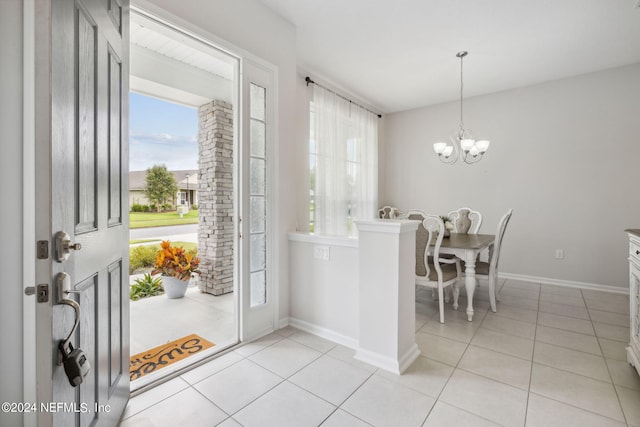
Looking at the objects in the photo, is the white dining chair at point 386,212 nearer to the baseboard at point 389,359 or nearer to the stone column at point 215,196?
the stone column at point 215,196

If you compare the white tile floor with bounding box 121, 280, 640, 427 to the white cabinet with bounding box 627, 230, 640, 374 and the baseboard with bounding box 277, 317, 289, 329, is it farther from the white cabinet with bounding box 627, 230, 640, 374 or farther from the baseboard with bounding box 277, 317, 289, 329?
the white cabinet with bounding box 627, 230, 640, 374

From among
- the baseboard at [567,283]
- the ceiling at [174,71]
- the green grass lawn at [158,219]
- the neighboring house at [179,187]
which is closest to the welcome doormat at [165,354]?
the ceiling at [174,71]

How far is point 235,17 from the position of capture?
2.30 m

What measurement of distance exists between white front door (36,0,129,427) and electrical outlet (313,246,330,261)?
1411mm

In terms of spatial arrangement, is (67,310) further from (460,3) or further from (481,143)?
(481,143)

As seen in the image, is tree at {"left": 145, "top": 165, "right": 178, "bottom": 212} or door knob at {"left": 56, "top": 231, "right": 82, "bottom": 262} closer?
door knob at {"left": 56, "top": 231, "right": 82, "bottom": 262}

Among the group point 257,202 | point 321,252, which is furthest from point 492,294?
point 257,202

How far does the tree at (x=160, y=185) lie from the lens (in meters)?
4.62

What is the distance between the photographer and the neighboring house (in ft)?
14.7

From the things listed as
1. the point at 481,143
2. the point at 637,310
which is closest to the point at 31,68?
the point at 637,310

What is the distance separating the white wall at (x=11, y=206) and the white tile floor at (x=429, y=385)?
0.82 metres

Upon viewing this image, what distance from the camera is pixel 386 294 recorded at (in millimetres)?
2043

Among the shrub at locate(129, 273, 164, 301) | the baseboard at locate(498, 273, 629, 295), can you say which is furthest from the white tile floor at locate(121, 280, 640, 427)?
the shrub at locate(129, 273, 164, 301)

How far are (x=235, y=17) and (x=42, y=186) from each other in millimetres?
2077
